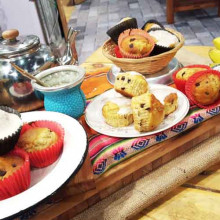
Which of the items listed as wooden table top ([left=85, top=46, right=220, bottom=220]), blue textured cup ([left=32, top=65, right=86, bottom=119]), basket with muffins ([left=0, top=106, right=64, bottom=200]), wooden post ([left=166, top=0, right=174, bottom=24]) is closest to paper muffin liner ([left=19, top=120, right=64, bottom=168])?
basket with muffins ([left=0, top=106, right=64, bottom=200])

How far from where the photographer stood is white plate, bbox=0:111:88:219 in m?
0.50

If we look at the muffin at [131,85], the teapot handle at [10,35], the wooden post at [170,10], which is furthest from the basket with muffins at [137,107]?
the wooden post at [170,10]

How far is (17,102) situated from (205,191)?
22.3 inches

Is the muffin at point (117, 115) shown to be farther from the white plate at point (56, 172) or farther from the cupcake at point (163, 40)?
the cupcake at point (163, 40)

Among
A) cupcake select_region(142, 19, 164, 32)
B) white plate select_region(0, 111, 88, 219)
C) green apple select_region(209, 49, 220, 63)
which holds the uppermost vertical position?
cupcake select_region(142, 19, 164, 32)

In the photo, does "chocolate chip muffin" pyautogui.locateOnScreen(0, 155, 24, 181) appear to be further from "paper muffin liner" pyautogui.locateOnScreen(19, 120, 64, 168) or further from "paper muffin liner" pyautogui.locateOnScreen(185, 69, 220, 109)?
"paper muffin liner" pyautogui.locateOnScreen(185, 69, 220, 109)

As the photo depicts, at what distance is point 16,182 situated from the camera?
0.55 meters

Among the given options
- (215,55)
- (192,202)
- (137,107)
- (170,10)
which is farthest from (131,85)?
(170,10)

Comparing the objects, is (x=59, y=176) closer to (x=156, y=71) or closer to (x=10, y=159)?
(x=10, y=159)

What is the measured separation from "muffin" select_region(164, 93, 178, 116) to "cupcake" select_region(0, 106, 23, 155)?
0.36 meters

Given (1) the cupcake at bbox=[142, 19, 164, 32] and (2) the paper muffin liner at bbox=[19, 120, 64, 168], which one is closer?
(2) the paper muffin liner at bbox=[19, 120, 64, 168]

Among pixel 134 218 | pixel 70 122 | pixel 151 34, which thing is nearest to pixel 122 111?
pixel 70 122

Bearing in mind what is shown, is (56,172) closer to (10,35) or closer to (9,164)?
(9,164)

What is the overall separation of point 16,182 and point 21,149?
80 millimetres
